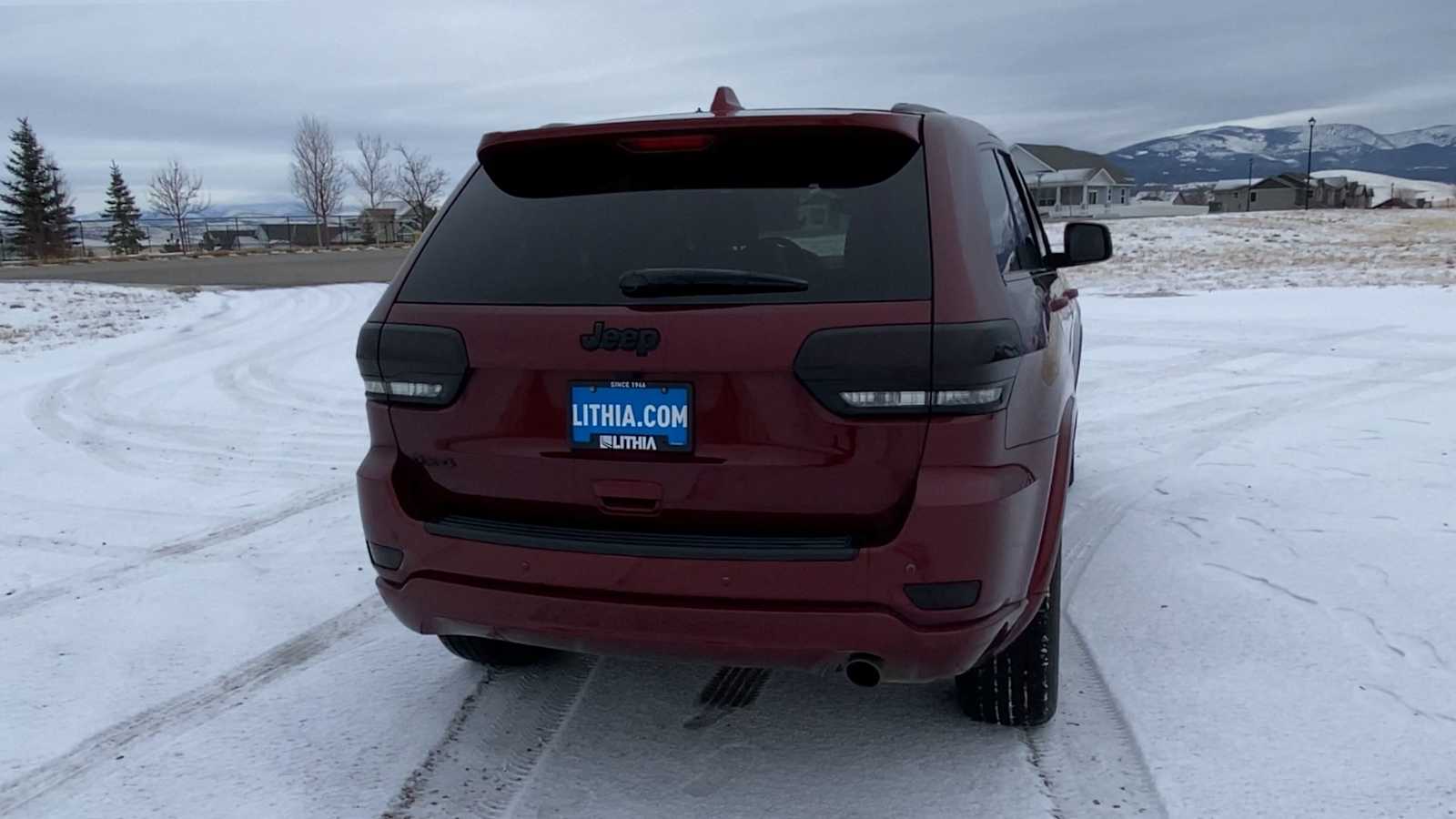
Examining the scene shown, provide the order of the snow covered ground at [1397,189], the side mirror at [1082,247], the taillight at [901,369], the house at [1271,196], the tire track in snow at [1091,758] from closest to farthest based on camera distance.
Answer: the taillight at [901,369], the tire track in snow at [1091,758], the side mirror at [1082,247], the house at [1271,196], the snow covered ground at [1397,189]

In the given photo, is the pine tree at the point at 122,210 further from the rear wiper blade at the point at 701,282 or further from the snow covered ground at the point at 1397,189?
the snow covered ground at the point at 1397,189

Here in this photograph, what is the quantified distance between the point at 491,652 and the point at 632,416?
138 cm

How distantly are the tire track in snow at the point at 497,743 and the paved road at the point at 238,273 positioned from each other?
20.7 meters

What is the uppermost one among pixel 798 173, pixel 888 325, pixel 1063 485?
pixel 798 173

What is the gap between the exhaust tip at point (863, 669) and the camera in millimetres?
2426

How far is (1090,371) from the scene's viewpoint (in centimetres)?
912

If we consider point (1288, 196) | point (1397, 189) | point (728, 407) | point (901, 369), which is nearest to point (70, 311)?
point (728, 407)

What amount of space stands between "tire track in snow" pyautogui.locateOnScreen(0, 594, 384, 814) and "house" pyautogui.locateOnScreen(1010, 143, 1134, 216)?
7840cm

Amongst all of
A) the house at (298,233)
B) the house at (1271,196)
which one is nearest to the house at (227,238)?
the house at (298,233)

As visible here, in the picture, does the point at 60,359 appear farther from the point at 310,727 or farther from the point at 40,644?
the point at 310,727

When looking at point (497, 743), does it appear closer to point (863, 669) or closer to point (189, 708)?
point (189, 708)

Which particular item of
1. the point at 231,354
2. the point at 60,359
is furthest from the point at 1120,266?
the point at 60,359

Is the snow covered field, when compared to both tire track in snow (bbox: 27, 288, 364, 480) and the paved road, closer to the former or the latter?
tire track in snow (bbox: 27, 288, 364, 480)

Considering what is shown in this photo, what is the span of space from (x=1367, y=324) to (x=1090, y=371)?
14.3 feet
